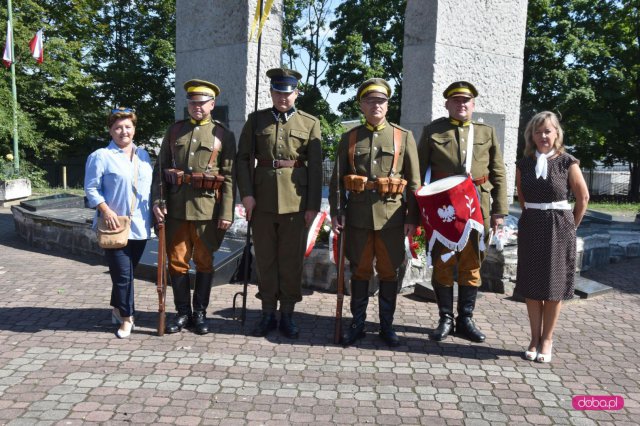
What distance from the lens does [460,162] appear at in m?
4.34

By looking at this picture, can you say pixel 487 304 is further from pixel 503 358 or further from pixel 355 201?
pixel 355 201

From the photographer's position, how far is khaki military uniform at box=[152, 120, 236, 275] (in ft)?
14.2

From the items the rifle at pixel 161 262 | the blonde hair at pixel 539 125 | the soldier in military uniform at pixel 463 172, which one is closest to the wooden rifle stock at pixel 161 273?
the rifle at pixel 161 262

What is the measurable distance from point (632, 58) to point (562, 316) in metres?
23.5

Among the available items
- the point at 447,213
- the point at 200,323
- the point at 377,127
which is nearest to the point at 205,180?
the point at 200,323

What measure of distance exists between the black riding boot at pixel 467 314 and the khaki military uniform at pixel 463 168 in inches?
2.4

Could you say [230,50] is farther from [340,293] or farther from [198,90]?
[340,293]

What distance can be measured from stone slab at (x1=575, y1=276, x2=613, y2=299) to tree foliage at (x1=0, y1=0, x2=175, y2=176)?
20.1m

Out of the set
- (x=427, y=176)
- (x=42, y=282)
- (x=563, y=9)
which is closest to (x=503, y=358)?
(x=427, y=176)

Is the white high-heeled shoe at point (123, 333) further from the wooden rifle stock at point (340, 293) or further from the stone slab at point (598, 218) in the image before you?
the stone slab at point (598, 218)

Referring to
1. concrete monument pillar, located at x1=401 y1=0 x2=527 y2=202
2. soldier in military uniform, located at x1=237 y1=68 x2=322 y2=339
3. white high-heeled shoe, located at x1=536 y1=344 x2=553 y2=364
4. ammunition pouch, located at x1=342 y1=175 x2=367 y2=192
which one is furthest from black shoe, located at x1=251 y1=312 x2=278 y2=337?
Answer: concrete monument pillar, located at x1=401 y1=0 x2=527 y2=202

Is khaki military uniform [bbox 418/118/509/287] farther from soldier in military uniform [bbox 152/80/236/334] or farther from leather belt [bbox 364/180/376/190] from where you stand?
soldier in military uniform [bbox 152/80/236/334]

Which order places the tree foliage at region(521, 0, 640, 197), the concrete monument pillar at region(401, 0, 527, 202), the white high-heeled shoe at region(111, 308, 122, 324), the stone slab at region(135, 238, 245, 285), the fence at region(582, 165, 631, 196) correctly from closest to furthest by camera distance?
the white high-heeled shoe at region(111, 308, 122, 324) → the stone slab at region(135, 238, 245, 285) → the concrete monument pillar at region(401, 0, 527, 202) → the tree foliage at region(521, 0, 640, 197) → the fence at region(582, 165, 631, 196)

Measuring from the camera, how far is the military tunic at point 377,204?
13.8 ft
